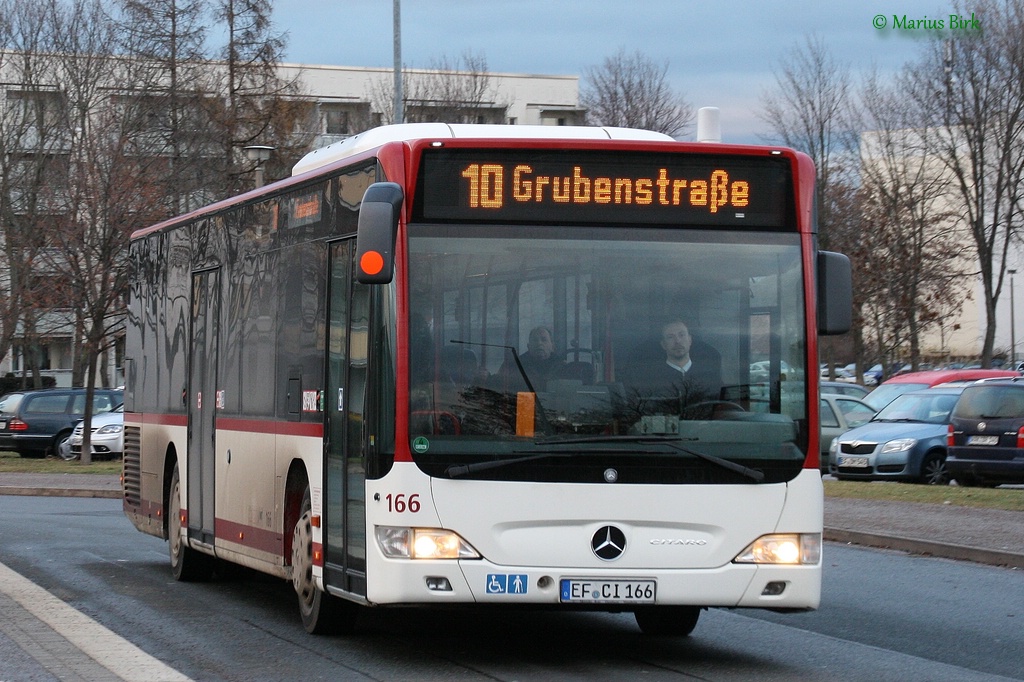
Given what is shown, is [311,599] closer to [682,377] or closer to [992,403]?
[682,377]

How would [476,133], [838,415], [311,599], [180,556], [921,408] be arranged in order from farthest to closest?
1. [838,415]
2. [921,408]
3. [180,556]
4. [311,599]
5. [476,133]

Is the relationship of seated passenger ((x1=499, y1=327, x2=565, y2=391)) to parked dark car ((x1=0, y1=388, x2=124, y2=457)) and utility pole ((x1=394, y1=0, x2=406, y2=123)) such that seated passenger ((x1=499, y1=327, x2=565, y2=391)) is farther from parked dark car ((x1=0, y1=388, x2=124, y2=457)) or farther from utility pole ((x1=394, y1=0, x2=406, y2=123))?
parked dark car ((x1=0, y1=388, x2=124, y2=457))

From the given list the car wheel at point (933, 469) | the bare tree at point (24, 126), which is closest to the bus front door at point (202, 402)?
the car wheel at point (933, 469)

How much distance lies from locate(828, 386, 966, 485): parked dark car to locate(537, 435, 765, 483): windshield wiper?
17.6m

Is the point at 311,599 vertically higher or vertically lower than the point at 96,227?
lower

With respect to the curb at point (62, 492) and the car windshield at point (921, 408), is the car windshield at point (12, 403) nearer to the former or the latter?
the curb at point (62, 492)

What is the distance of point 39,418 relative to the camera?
38031 millimetres

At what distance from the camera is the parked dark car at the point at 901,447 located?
85.6ft

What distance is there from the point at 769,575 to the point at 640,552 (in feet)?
2.33

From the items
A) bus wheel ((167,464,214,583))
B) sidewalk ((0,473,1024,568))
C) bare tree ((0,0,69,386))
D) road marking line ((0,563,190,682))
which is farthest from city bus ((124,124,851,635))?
bare tree ((0,0,69,386))

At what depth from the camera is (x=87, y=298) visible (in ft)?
104

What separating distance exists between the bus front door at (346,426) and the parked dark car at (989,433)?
16274 millimetres

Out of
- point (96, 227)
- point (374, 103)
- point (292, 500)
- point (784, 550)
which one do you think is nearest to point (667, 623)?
point (784, 550)

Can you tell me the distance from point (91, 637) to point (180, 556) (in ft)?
12.3
